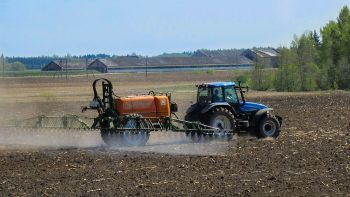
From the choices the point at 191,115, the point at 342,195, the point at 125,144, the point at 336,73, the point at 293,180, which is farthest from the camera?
the point at 336,73

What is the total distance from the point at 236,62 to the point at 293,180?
15578 centimetres

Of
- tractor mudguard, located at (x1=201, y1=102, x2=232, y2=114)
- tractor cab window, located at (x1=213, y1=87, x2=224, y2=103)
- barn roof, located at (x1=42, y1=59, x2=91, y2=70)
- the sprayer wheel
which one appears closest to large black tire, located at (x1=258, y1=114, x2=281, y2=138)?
tractor mudguard, located at (x1=201, y1=102, x2=232, y2=114)

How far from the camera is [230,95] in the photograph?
84.2 ft

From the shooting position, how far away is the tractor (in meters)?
23.1

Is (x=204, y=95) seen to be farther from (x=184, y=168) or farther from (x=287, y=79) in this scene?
(x=287, y=79)

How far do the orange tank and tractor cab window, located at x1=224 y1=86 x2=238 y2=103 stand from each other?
90.5 inches

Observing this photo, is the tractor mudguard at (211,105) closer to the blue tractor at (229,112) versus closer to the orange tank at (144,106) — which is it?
the blue tractor at (229,112)

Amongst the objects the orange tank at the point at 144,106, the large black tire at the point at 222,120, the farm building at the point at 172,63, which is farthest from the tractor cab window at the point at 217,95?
the farm building at the point at 172,63

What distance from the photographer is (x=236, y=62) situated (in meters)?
171

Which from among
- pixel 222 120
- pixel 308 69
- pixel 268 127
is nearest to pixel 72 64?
pixel 308 69

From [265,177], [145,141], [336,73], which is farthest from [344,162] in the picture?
[336,73]

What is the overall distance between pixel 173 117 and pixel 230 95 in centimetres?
230

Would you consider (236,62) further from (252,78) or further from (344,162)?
(344,162)

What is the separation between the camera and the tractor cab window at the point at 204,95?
25469 millimetres
